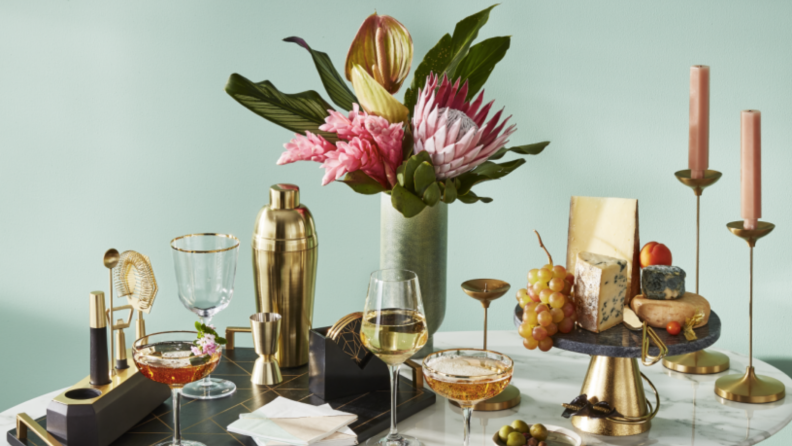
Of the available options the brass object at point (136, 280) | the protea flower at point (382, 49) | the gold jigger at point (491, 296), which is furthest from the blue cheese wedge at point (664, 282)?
the brass object at point (136, 280)

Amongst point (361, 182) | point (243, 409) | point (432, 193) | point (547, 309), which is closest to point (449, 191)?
point (432, 193)

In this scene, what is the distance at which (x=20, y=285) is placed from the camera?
89.3 inches

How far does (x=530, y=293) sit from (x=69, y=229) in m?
1.57

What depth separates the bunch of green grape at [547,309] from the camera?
1155 mm

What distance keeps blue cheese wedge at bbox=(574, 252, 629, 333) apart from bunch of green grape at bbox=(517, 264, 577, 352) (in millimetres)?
19

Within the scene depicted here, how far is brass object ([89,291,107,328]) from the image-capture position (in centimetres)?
111

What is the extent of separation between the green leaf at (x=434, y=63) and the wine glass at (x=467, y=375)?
1.76ft

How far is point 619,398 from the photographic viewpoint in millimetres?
1181

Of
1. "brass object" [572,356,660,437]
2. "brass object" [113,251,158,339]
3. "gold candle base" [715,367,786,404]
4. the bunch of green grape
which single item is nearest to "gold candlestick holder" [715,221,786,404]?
"gold candle base" [715,367,786,404]

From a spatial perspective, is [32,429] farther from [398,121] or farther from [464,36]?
[464,36]

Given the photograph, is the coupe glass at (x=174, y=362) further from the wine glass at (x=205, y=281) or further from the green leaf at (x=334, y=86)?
the green leaf at (x=334, y=86)

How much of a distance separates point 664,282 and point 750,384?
1.04 ft

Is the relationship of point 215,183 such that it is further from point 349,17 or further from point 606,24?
point 606,24

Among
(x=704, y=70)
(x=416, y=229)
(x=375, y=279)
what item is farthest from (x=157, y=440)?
(x=704, y=70)
